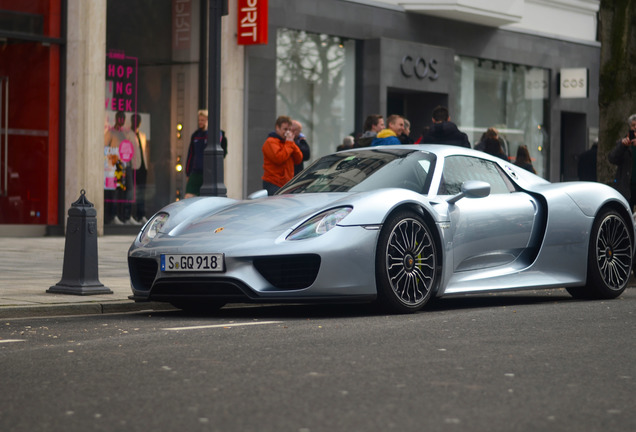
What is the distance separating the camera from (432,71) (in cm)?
2431

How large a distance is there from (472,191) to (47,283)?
4110 millimetres

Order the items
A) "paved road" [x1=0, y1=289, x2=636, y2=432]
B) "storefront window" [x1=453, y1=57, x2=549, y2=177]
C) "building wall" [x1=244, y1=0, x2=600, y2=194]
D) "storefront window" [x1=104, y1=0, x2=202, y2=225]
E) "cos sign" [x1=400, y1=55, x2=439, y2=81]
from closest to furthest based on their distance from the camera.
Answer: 1. "paved road" [x1=0, y1=289, x2=636, y2=432]
2. "storefront window" [x1=104, y1=0, x2=202, y2=225]
3. "building wall" [x1=244, y1=0, x2=600, y2=194]
4. "cos sign" [x1=400, y1=55, x2=439, y2=81]
5. "storefront window" [x1=453, y1=57, x2=549, y2=177]

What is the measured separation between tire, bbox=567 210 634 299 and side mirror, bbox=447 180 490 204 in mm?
1485

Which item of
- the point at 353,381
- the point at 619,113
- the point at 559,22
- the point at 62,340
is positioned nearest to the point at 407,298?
the point at 62,340

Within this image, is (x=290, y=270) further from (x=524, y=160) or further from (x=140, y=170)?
(x=140, y=170)

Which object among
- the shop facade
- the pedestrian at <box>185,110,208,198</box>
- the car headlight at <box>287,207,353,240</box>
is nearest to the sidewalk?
the pedestrian at <box>185,110,208,198</box>

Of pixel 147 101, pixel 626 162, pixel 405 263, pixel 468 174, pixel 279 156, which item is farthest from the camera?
pixel 147 101

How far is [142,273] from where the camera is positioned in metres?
8.47

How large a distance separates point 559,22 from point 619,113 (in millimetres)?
13962

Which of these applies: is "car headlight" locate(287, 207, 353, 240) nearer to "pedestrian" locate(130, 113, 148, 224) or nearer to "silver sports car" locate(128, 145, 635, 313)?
"silver sports car" locate(128, 145, 635, 313)

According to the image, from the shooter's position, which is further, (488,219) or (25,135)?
(25,135)

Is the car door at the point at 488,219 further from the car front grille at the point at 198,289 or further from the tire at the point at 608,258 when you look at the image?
the car front grille at the point at 198,289

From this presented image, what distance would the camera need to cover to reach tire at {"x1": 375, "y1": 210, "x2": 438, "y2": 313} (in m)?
8.05

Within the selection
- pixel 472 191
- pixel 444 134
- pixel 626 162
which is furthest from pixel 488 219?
pixel 626 162
